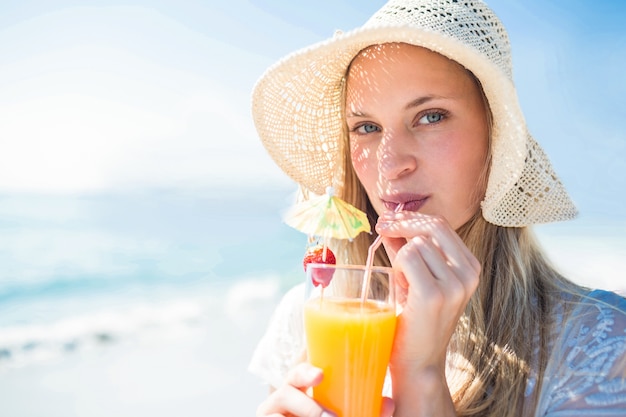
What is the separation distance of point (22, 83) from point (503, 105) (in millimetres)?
22954

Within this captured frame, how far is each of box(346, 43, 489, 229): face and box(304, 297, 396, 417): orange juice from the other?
2.01 ft

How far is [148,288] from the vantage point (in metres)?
12.9

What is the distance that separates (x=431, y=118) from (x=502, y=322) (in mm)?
900

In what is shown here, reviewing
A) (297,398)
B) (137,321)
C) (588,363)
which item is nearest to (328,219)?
(297,398)

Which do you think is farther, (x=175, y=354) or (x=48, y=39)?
(x=48, y=39)

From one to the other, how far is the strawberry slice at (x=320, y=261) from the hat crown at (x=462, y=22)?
2.72ft

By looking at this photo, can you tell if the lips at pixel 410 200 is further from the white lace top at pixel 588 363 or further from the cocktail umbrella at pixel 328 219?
the white lace top at pixel 588 363

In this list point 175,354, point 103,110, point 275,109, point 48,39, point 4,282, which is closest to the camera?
point 275,109

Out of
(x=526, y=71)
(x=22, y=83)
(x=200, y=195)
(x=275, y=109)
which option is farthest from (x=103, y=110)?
(x=275, y=109)

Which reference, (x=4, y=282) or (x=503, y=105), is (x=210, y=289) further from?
(x=503, y=105)

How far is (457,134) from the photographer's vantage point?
215cm

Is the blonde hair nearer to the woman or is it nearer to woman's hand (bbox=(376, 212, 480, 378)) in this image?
the woman

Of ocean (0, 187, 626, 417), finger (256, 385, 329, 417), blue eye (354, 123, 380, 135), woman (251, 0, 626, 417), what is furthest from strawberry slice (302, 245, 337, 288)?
ocean (0, 187, 626, 417)

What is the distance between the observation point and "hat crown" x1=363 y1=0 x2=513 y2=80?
6.73ft
